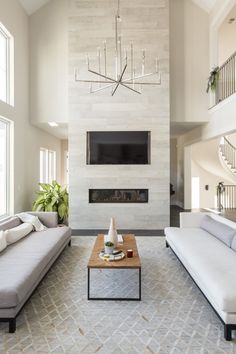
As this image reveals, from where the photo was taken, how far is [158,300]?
311 cm

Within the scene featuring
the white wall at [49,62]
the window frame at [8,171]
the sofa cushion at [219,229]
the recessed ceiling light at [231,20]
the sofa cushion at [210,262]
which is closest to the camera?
the sofa cushion at [210,262]

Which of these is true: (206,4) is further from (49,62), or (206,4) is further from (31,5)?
(31,5)

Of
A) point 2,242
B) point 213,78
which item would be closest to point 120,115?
point 213,78

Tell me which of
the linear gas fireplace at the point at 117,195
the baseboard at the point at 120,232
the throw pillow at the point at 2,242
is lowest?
the baseboard at the point at 120,232

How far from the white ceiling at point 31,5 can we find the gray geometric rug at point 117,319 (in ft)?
21.2

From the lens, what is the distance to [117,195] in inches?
272

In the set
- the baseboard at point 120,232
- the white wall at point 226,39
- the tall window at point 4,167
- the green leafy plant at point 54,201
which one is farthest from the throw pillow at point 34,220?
the white wall at point 226,39

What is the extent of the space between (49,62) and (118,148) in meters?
3.02

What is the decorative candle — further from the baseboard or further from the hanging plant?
the hanging plant

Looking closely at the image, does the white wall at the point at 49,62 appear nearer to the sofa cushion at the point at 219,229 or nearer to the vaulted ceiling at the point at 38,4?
the vaulted ceiling at the point at 38,4

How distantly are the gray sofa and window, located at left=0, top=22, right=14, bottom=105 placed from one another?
2.91 meters

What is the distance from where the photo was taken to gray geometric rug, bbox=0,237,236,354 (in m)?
2.29

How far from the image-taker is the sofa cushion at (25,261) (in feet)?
8.11

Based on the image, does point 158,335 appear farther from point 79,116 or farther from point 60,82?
point 60,82
